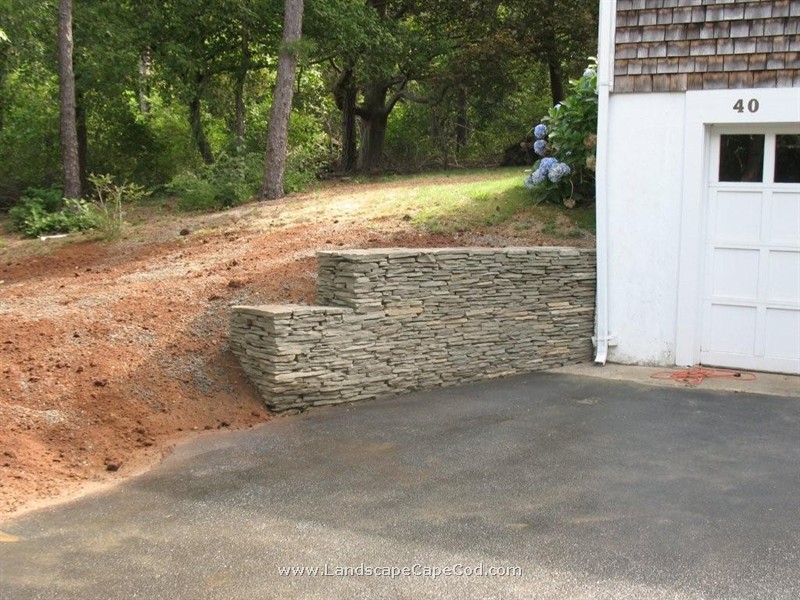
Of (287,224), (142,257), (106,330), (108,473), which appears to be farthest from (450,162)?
(108,473)

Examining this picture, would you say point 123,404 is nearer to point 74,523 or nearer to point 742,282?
point 74,523

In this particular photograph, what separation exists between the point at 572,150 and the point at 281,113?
Result: 6439 mm

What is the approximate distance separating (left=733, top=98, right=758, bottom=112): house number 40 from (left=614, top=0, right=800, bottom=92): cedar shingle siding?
0.48 feet

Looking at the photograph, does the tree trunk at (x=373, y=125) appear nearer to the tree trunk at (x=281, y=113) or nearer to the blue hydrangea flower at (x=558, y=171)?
the tree trunk at (x=281, y=113)

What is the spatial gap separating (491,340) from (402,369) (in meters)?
1.05

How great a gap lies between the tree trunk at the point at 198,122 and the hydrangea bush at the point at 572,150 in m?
10.7

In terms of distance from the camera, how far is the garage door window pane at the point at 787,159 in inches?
337

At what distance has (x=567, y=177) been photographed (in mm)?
11094

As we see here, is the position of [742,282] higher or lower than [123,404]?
higher

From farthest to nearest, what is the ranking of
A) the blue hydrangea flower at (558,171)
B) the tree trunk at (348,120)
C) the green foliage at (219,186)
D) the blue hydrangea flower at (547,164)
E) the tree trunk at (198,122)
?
the tree trunk at (348,120) → the tree trunk at (198,122) → the green foliage at (219,186) → the blue hydrangea flower at (547,164) → the blue hydrangea flower at (558,171)

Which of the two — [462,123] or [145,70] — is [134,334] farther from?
[462,123]

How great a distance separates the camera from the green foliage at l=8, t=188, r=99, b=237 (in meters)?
13.9

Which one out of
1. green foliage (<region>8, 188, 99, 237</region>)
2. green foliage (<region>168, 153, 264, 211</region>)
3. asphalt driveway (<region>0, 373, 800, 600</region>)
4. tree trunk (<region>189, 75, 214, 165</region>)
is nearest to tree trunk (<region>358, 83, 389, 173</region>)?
tree trunk (<region>189, 75, 214, 165</region>)

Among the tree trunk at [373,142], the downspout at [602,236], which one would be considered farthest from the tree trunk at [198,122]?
the downspout at [602,236]
